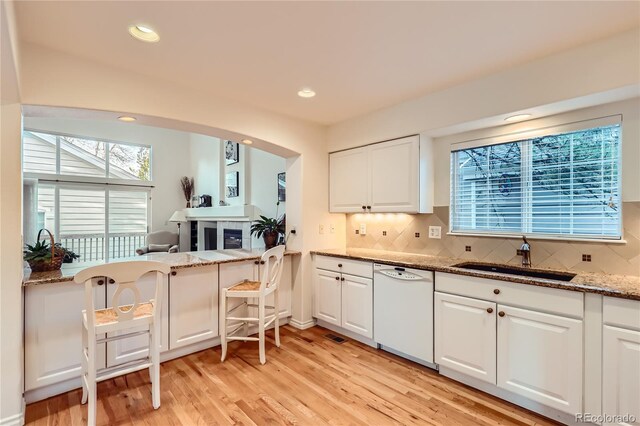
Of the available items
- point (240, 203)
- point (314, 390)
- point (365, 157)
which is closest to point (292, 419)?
point (314, 390)

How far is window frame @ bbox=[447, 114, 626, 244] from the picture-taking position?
2193mm

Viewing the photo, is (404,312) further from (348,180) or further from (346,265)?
(348,180)

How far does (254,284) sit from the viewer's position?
120 inches

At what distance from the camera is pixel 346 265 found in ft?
10.8

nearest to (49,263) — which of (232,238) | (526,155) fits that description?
(526,155)

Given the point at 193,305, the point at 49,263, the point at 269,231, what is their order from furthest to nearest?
the point at 269,231 → the point at 193,305 → the point at 49,263

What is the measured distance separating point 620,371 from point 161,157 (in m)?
8.55

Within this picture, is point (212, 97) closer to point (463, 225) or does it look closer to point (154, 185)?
point (463, 225)

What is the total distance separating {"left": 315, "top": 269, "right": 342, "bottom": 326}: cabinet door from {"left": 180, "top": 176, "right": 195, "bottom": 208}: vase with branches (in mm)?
5586

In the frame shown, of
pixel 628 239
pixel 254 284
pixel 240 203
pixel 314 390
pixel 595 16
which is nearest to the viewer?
pixel 595 16

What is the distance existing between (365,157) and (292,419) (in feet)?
8.18

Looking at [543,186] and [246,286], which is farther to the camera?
[246,286]

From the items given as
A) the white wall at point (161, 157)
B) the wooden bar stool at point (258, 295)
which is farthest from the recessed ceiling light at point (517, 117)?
the white wall at point (161, 157)

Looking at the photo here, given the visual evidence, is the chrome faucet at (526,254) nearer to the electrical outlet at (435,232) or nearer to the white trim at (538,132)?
the electrical outlet at (435,232)
